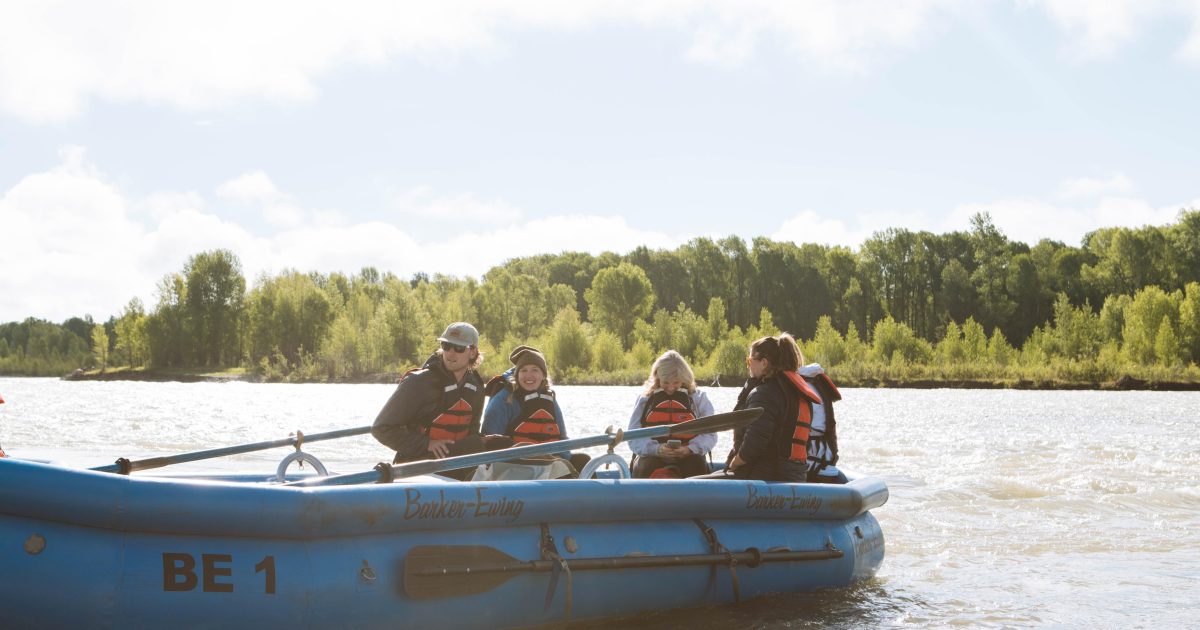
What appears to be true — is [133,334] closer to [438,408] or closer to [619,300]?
[619,300]

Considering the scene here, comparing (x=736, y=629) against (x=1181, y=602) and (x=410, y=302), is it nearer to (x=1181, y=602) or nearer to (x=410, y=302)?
(x=1181, y=602)

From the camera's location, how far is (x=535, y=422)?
693 centimetres

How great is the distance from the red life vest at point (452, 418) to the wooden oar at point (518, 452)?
0.64m

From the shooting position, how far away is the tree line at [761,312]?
65.3 metres

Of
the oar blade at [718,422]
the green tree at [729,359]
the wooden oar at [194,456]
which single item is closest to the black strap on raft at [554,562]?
the oar blade at [718,422]

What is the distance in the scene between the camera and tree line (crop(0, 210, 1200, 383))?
214 feet

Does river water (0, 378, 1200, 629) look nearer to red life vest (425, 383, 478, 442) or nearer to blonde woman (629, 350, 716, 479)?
blonde woman (629, 350, 716, 479)

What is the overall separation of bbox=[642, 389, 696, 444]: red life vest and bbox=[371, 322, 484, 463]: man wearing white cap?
117 centimetres

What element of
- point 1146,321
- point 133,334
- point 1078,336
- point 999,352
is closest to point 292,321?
point 133,334

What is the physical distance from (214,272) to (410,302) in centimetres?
1800

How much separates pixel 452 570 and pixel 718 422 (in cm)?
189

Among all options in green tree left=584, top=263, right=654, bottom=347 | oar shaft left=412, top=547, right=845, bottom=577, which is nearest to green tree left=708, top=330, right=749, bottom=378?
green tree left=584, top=263, right=654, bottom=347

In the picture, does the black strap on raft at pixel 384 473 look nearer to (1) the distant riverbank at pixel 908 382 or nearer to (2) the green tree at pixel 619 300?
(1) the distant riverbank at pixel 908 382

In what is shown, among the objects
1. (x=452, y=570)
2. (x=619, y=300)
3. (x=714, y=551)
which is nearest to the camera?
(x=452, y=570)
